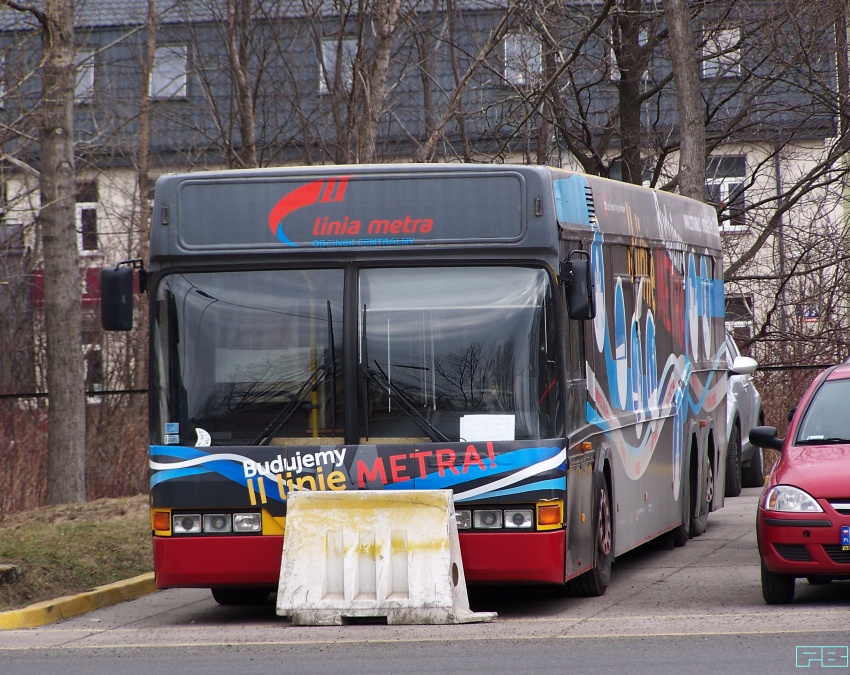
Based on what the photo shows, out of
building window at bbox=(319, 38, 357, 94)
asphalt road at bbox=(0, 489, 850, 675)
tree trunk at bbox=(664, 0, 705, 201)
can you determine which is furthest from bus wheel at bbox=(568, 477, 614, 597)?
building window at bbox=(319, 38, 357, 94)

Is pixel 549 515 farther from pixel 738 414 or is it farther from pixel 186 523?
pixel 738 414

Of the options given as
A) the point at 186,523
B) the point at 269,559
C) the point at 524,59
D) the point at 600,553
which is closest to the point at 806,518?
the point at 600,553

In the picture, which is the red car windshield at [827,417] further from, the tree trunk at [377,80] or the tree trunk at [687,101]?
the tree trunk at [687,101]

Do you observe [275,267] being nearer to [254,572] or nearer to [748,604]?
[254,572]

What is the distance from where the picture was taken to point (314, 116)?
26.5m

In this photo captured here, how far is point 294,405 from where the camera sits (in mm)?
9266

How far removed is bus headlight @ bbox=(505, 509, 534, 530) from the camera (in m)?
9.06

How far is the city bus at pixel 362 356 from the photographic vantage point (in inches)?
359

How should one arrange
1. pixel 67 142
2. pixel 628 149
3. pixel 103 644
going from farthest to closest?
pixel 628 149 → pixel 67 142 → pixel 103 644

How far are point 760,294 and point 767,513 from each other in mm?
14189

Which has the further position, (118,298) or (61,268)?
(61,268)

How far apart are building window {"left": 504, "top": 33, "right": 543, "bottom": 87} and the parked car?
513 centimetres

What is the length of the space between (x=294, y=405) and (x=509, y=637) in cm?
199

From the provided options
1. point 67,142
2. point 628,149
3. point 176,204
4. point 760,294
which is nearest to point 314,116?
point 628,149
